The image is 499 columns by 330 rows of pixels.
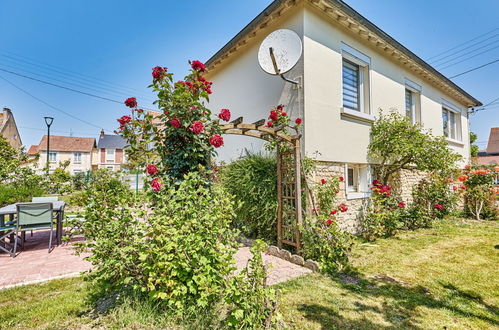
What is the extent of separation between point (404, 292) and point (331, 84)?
464 centimetres

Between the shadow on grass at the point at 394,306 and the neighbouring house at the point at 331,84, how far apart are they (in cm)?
257

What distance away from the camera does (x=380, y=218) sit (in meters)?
5.62

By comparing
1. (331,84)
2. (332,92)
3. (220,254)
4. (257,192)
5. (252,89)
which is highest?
(252,89)

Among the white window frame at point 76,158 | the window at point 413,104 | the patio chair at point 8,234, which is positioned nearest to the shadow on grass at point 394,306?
the patio chair at point 8,234

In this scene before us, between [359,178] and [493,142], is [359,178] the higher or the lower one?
the lower one

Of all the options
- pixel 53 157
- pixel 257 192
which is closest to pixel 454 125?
pixel 257 192

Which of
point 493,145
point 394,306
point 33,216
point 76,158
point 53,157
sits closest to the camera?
point 394,306

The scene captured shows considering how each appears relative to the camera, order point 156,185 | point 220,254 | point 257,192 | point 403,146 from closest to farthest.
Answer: point 220,254 < point 156,185 < point 257,192 < point 403,146

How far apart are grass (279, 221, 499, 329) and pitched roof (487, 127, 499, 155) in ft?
120

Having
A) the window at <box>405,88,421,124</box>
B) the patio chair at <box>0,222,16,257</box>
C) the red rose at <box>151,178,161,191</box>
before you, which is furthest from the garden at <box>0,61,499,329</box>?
the window at <box>405,88,421,124</box>

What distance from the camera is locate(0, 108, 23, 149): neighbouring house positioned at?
26300 millimetres

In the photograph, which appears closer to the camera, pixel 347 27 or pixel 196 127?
pixel 196 127

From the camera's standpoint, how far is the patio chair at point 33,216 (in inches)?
177

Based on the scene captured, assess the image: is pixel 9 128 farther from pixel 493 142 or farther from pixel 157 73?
pixel 493 142
